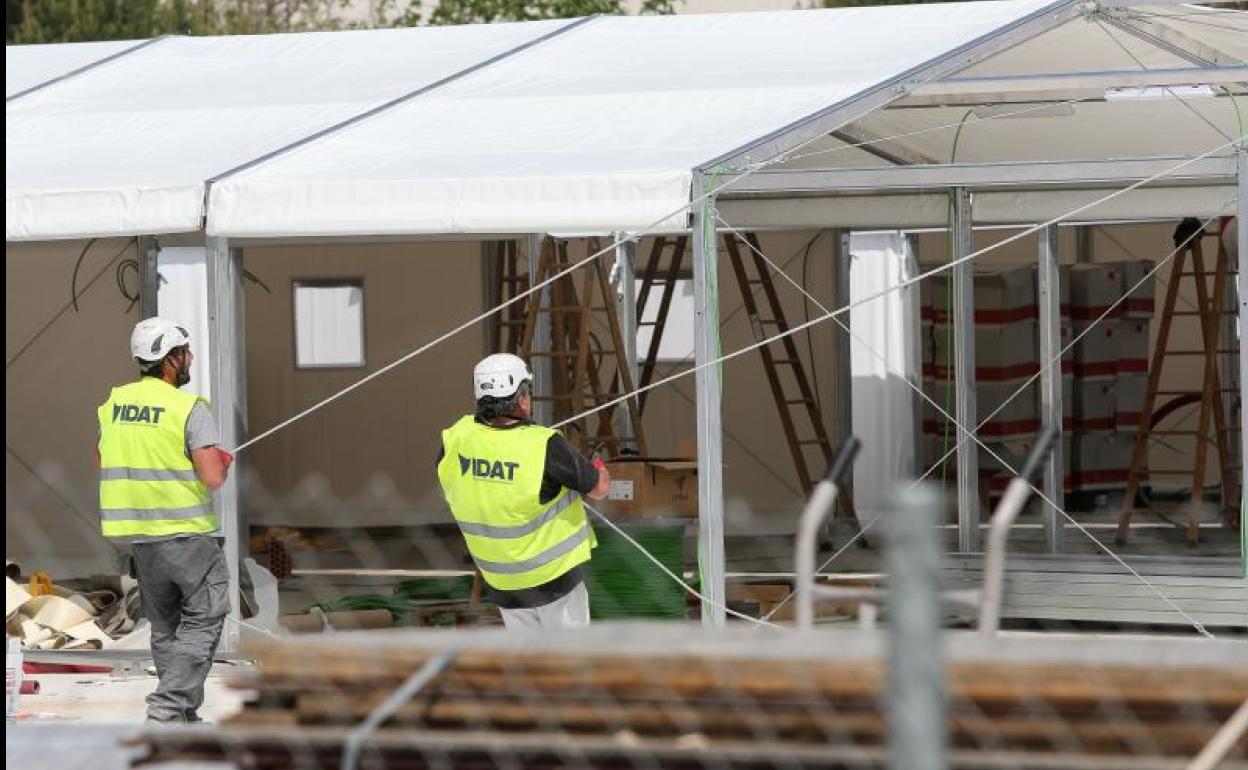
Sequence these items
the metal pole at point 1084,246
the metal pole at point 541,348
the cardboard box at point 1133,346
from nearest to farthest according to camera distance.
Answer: the metal pole at point 541,348 < the cardboard box at point 1133,346 < the metal pole at point 1084,246

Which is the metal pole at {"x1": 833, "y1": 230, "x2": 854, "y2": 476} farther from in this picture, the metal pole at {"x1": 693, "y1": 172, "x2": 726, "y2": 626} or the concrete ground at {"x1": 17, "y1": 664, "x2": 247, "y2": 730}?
the concrete ground at {"x1": 17, "y1": 664, "x2": 247, "y2": 730}

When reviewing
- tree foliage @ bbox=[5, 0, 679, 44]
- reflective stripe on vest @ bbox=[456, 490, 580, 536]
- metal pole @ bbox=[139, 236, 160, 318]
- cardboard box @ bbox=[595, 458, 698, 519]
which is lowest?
cardboard box @ bbox=[595, 458, 698, 519]

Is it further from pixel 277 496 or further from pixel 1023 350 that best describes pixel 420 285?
pixel 1023 350

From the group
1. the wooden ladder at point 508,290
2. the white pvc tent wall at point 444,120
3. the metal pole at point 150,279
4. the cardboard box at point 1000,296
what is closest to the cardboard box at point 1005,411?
the cardboard box at point 1000,296

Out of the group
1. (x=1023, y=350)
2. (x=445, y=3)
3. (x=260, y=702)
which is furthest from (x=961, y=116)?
(x=445, y=3)

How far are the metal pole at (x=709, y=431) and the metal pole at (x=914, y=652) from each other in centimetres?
694

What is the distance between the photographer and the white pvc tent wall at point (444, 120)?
36.6 ft

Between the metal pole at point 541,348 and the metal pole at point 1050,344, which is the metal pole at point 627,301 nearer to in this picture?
the metal pole at point 541,348

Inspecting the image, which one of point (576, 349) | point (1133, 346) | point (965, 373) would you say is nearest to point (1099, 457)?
point (1133, 346)

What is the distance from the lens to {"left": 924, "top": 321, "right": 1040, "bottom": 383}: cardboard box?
61.1 ft

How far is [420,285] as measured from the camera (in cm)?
1928

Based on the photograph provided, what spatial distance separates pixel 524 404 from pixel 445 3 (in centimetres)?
2214

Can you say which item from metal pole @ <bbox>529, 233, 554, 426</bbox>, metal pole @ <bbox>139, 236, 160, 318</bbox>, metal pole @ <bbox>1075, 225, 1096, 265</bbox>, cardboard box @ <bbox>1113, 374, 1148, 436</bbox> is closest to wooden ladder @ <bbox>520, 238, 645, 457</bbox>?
metal pole @ <bbox>529, 233, 554, 426</bbox>

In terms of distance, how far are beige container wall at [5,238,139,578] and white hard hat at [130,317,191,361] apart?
6.79 metres
